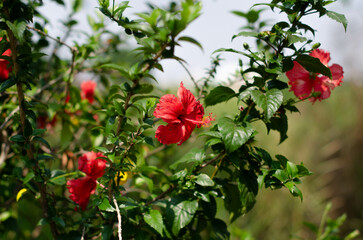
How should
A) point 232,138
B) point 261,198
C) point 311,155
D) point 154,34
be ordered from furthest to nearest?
1. point 311,155
2. point 261,198
3. point 232,138
4. point 154,34

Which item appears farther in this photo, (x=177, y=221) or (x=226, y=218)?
(x=226, y=218)

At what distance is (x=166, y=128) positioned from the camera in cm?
71

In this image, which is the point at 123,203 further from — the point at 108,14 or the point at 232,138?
the point at 108,14

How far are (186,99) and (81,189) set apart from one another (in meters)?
0.40

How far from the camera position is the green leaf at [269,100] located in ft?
2.17

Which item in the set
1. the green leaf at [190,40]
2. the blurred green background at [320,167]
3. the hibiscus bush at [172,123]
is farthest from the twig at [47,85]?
the blurred green background at [320,167]

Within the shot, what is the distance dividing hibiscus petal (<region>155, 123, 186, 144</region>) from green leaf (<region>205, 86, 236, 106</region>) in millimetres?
139

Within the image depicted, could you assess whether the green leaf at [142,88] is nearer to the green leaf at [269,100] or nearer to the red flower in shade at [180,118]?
the red flower in shade at [180,118]

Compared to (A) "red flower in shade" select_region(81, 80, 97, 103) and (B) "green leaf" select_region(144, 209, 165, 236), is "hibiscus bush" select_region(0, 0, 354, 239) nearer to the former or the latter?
(B) "green leaf" select_region(144, 209, 165, 236)

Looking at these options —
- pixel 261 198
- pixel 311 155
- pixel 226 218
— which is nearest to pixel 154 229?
pixel 226 218

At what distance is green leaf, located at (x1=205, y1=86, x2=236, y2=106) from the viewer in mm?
785

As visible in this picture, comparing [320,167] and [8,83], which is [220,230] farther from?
[320,167]

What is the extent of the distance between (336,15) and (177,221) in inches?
23.5

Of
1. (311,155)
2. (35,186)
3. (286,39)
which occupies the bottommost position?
(311,155)
